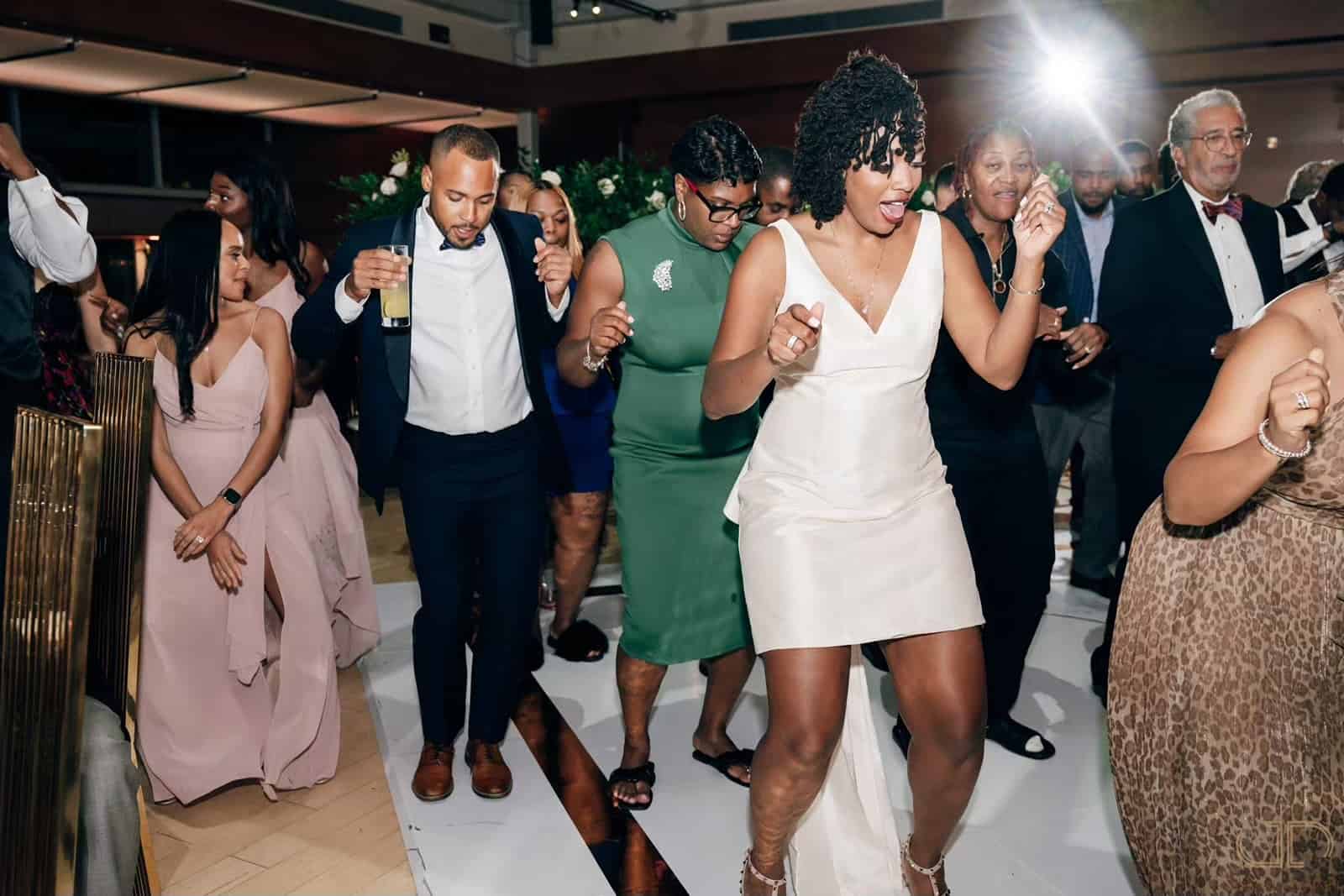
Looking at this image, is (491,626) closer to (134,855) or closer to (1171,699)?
(134,855)

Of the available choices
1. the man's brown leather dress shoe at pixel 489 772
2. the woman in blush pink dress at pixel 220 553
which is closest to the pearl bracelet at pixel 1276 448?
the man's brown leather dress shoe at pixel 489 772

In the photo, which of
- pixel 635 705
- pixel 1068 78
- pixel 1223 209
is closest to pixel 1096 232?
pixel 1223 209

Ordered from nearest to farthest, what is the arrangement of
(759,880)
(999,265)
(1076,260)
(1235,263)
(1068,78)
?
(759,880) < (999,265) < (1235,263) < (1076,260) < (1068,78)

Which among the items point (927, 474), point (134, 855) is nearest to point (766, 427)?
point (927, 474)

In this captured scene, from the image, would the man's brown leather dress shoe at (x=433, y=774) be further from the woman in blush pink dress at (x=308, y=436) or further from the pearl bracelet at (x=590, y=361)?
the pearl bracelet at (x=590, y=361)

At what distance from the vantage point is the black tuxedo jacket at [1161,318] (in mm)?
3088

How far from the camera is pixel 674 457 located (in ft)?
9.33

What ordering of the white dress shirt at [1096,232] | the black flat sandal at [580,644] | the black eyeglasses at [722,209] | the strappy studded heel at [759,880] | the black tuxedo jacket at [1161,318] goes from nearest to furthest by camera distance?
the strappy studded heel at [759,880] → the black eyeglasses at [722,209] → the black tuxedo jacket at [1161,318] → the black flat sandal at [580,644] → the white dress shirt at [1096,232]

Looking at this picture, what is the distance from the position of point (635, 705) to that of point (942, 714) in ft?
3.33

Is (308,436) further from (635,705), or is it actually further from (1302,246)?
(1302,246)

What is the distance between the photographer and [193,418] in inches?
118

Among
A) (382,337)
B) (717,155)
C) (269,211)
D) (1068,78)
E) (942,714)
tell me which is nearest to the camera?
(942,714)

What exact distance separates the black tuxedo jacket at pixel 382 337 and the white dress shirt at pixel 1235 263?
1834 millimetres

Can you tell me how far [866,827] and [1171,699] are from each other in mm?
893
